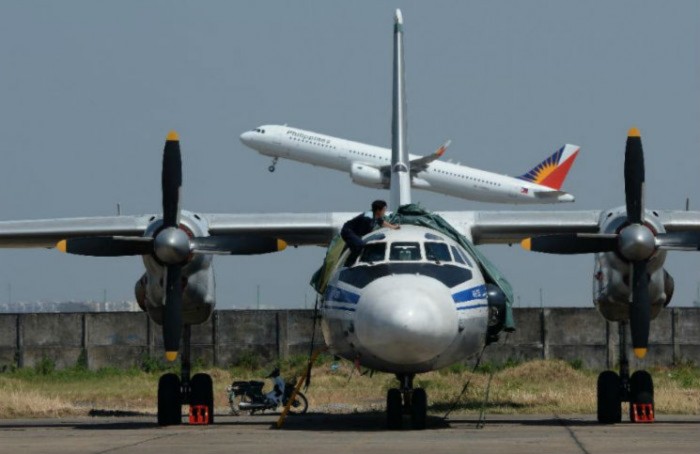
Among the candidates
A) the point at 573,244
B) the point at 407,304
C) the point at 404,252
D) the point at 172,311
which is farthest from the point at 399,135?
the point at 407,304

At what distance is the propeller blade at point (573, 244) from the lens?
20859mm

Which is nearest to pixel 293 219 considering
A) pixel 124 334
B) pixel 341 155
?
pixel 124 334

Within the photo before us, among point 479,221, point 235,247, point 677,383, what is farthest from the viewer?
point 677,383

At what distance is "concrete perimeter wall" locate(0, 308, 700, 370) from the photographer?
143ft

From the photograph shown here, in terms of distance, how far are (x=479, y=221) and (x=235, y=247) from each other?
4467 millimetres

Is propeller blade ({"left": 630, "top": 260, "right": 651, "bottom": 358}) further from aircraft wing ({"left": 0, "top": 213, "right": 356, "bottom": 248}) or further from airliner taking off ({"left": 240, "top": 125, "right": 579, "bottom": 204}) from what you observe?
airliner taking off ({"left": 240, "top": 125, "right": 579, "bottom": 204})

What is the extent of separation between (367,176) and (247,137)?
37.2 feet

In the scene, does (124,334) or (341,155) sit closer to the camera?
(124,334)

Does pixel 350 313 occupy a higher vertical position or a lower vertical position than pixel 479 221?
lower

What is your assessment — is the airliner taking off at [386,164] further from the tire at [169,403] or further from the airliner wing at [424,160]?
the tire at [169,403]

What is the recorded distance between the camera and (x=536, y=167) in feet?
294

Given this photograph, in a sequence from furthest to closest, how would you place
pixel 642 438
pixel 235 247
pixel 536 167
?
pixel 536 167
pixel 235 247
pixel 642 438

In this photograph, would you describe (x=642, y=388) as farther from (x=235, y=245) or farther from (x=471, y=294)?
(x=235, y=245)

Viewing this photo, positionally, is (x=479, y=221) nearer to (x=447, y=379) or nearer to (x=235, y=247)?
(x=235, y=247)
